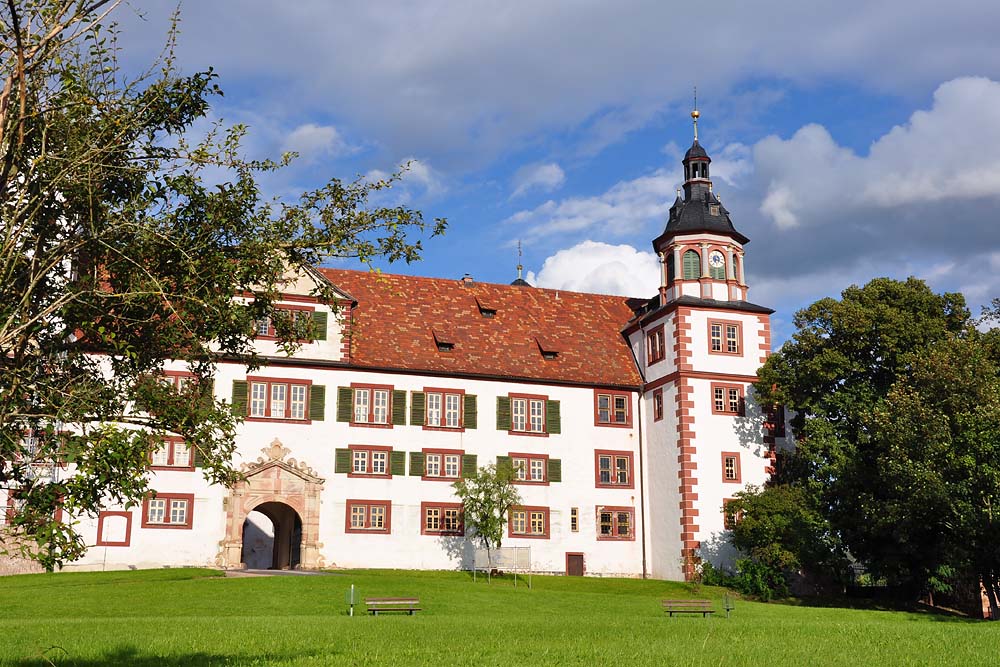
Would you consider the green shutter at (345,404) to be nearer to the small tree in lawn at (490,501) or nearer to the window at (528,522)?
the small tree in lawn at (490,501)

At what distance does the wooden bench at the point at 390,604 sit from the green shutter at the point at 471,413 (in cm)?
1920

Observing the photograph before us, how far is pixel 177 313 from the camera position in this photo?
1222cm

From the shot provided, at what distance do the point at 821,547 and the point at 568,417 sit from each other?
1277 cm

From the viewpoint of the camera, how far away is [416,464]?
149 ft

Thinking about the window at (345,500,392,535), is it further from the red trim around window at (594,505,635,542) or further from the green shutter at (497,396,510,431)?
the red trim around window at (594,505,635,542)

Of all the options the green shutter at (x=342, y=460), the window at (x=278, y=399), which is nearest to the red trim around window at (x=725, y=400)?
the green shutter at (x=342, y=460)

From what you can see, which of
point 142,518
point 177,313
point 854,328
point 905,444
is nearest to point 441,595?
point 142,518

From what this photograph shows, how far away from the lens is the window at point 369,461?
146 ft

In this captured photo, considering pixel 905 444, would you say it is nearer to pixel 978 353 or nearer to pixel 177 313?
pixel 978 353

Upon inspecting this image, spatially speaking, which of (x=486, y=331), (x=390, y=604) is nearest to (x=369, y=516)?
(x=486, y=331)

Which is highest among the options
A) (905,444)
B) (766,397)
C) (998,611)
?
(766,397)

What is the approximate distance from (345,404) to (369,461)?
267 cm

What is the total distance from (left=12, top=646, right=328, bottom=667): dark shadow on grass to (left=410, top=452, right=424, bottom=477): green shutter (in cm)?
2847

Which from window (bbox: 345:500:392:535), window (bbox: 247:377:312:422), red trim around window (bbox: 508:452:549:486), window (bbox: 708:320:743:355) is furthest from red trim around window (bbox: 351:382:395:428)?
window (bbox: 708:320:743:355)
